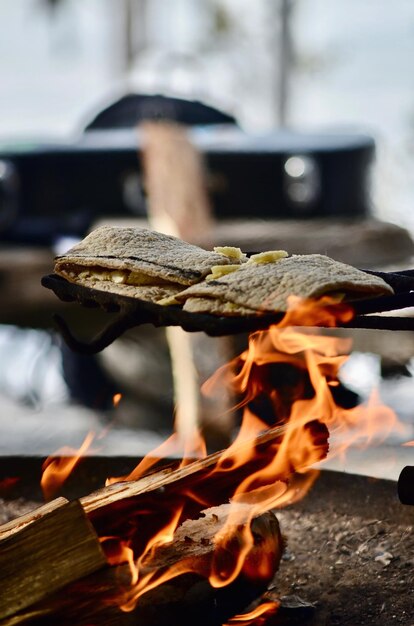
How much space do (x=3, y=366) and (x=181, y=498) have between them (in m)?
3.92

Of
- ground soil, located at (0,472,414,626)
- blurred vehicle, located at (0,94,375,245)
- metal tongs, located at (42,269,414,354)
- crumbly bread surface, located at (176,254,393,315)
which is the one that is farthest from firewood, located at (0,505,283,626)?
blurred vehicle, located at (0,94,375,245)

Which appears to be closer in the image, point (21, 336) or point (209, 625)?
point (209, 625)

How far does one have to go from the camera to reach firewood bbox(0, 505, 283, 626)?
199cm

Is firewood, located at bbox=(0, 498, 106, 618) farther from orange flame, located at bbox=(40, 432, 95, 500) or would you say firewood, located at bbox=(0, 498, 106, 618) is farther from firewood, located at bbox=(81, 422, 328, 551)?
orange flame, located at bbox=(40, 432, 95, 500)

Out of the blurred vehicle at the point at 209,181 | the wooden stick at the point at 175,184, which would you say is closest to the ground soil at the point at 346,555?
the wooden stick at the point at 175,184

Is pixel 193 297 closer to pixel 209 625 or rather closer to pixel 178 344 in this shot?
pixel 209 625

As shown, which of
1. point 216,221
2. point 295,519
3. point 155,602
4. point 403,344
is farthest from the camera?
point 216,221

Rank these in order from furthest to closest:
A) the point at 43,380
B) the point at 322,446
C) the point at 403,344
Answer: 1. the point at 403,344
2. the point at 43,380
3. the point at 322,446

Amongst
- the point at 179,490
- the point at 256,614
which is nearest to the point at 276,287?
the point at 179,490

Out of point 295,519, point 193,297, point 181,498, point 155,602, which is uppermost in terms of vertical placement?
point 193,297

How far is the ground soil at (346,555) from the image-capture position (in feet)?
7.64

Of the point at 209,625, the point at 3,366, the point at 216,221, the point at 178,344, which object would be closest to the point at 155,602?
the point at 209,625

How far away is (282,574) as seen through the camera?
258 centimetres

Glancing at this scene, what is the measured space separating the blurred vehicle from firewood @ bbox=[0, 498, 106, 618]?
6.36 m
